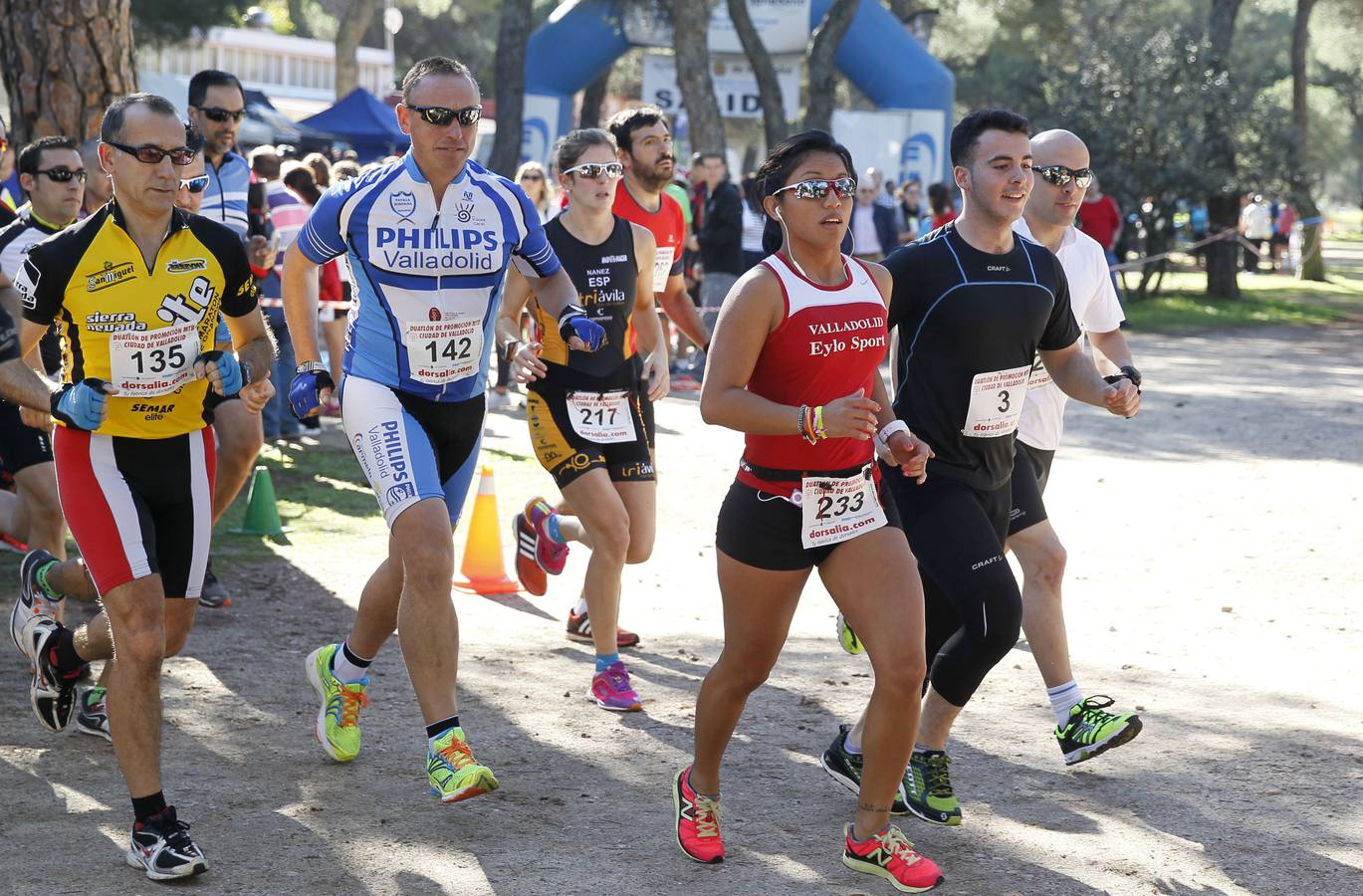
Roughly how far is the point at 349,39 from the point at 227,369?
3317 centimetres

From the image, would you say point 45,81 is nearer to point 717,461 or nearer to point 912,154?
point 717,461

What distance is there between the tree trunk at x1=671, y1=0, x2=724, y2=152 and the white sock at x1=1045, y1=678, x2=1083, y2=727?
1812 centimetres

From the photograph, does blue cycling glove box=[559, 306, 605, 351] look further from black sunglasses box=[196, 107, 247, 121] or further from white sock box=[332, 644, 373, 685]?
black sunglasses box=[196, 107, 247, 121]

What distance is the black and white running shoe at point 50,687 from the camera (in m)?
5.36

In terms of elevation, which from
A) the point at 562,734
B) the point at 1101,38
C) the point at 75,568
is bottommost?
the point at 562,734

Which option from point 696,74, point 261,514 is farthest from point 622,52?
point 261,514

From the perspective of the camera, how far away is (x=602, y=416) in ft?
20.5

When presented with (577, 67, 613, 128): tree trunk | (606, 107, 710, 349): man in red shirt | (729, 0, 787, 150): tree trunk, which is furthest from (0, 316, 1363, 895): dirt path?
(577, 67, 613, 128): tree trunk

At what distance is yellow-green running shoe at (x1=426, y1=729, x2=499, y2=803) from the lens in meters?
4.63

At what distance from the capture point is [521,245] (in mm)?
5305

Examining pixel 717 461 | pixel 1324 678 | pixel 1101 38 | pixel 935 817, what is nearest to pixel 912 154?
pixel 1101 38

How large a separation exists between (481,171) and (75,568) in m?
2.01

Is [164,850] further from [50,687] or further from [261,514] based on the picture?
[261,514]

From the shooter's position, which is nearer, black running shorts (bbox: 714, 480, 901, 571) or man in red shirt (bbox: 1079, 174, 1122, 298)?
black running shorts (bbox: 714, 480, 901, 571)
